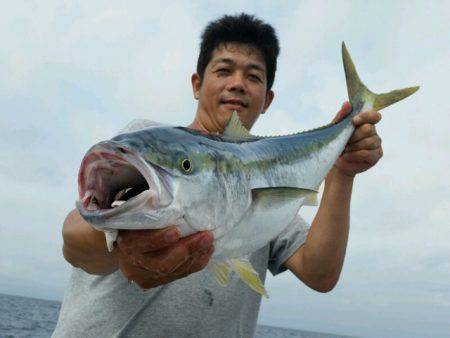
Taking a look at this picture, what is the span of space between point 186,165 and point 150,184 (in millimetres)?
278

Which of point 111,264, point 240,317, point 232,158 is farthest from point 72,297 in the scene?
point 232,158

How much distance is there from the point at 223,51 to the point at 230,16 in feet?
2.23

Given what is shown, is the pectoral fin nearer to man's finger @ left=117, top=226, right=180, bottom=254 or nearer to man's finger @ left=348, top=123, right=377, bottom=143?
man's finger @ left=117, top=226, right=180, bottom=254

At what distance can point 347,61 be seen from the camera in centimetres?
509

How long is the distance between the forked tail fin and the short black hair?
83cm

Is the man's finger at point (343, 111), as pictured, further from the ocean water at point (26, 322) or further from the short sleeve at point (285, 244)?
the ocean water at point (26, 322)

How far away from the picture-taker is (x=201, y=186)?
2607 mm

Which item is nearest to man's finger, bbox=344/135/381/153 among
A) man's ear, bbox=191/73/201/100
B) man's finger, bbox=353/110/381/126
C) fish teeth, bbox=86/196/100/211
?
man's finger, bbox=353/110/381/126

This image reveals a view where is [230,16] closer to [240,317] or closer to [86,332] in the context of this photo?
[240,317]

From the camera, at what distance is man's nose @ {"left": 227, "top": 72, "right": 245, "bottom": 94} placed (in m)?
4.72

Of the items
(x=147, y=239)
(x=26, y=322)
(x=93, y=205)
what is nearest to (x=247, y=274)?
(x=147, y=239)

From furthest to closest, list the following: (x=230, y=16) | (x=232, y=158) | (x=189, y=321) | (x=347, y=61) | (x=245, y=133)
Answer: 1. (x=230, y=16)
2. (x=347, y=61)
3. (x=189, y=321)
4. (x=245, y=133)
5. (x=232, y=158)

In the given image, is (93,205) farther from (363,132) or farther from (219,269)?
(363,132)

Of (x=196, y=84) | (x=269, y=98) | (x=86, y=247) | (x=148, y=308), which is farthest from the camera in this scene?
(x=269, y=98)
